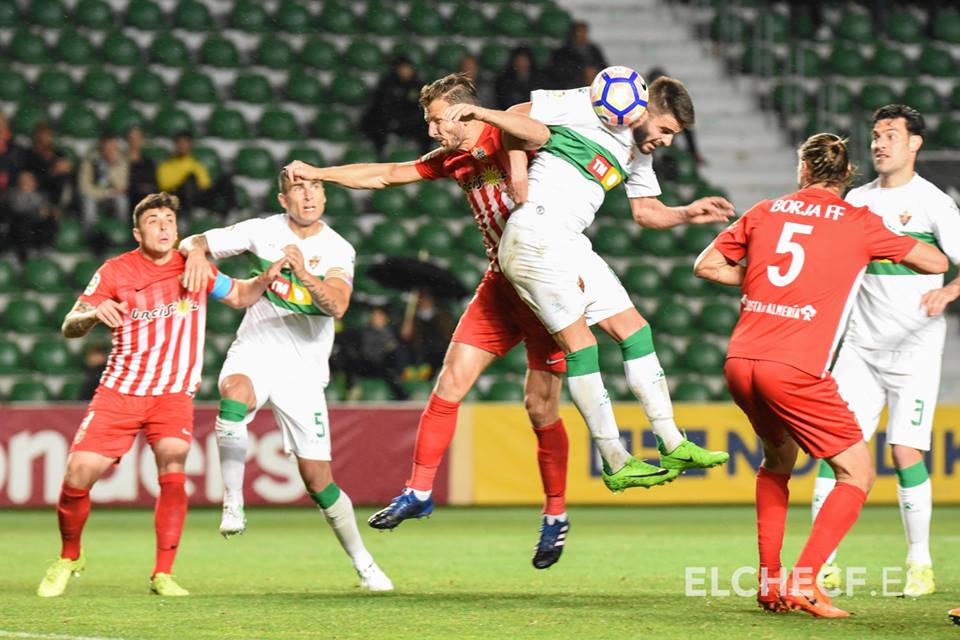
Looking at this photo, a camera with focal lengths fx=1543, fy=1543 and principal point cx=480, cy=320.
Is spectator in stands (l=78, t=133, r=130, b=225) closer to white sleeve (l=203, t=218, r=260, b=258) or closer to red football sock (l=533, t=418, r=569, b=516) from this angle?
white sleeve (l=203, t=218, r=260, b=258)

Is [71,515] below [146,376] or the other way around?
below

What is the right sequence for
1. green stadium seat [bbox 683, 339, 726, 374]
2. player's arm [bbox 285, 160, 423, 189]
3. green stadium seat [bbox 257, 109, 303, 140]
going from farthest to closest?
green stadium seat [bbox 257, 109, 303, 140] < green stadium seat [bbox 683, 339, 726, 374] < player's arm [bbox 285, 160, 423, 189]

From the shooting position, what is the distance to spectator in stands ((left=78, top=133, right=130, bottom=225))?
16.6 m

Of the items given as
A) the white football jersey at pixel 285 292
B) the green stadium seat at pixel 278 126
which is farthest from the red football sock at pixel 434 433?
the green stadium seat at pixel 278 126

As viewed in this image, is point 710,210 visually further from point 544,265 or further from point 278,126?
point 278,126

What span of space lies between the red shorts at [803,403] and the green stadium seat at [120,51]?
42.7 feet

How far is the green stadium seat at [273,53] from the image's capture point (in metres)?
18.9

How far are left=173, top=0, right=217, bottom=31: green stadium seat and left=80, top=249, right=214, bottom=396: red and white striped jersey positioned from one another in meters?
11.0

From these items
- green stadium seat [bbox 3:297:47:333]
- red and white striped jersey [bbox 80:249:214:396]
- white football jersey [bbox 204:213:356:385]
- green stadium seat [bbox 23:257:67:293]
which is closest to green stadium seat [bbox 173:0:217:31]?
green stadium seat [bbox 23:257:67:293]

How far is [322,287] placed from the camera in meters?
8.20

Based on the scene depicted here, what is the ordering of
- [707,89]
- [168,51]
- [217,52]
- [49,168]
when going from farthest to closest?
[707,89]
[217,52]
[168,51]
[49,168]

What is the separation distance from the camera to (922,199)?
827cm

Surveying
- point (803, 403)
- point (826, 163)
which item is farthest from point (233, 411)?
point (826, 163)

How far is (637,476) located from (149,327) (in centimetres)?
287
